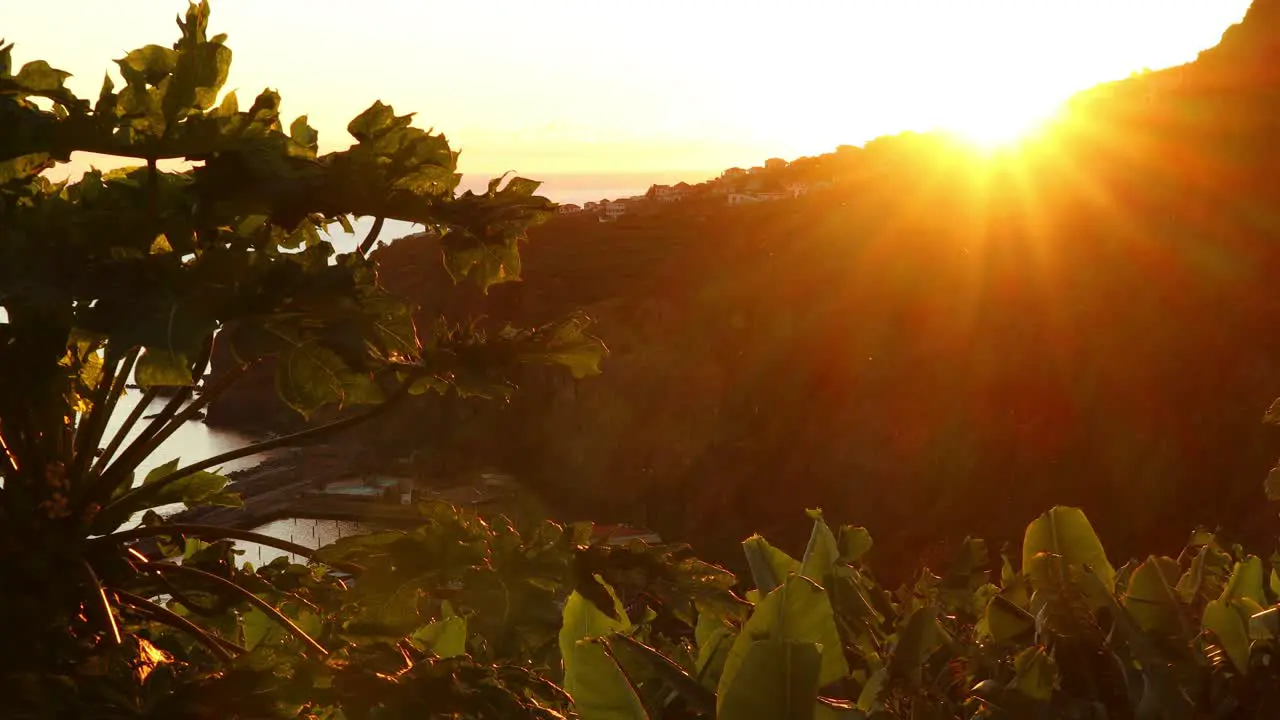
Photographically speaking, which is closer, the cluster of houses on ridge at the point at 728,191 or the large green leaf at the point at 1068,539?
the large green leaf at the point at 1068,539

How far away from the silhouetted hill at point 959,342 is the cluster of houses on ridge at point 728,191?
45.9ft

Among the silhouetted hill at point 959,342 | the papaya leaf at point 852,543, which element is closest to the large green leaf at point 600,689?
the papaya leaf at point 852,543

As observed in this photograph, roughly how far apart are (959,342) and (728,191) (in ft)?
204

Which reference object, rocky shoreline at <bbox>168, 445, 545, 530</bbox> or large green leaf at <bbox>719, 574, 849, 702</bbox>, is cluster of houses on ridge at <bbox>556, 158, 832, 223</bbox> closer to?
rocky shoreline at <bbox>168, 445, 545, 530</bbox>

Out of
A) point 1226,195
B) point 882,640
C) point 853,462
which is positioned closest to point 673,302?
point 853,462

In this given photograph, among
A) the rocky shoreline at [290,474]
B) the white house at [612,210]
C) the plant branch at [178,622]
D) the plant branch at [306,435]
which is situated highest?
the plant branch at [306,435]

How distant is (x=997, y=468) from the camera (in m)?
85.0

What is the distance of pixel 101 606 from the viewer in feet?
14.8

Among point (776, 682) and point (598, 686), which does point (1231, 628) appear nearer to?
point (776, 682)

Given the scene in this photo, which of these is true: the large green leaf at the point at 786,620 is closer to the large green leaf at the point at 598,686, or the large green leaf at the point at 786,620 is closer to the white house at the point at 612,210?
the large green leaf at the point at 598,686

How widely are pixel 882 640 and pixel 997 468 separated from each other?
81911 mm

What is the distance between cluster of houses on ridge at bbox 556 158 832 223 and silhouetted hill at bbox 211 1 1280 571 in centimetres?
1400

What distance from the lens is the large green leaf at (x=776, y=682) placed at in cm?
489

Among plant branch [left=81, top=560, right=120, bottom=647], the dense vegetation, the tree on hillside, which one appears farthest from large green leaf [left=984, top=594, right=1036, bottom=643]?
plant branch [left=81, top=560, right=120, bottom=647]
